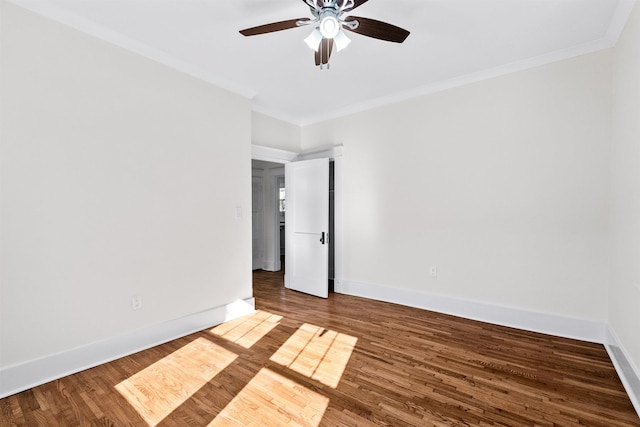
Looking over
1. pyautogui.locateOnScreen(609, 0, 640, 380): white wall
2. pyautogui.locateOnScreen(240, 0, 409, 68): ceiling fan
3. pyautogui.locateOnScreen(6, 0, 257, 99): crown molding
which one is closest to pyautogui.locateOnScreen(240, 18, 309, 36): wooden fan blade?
pyautogui.locateOnScreen(240, 0, 409, 68): ceiling fan

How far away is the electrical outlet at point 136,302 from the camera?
106 inches

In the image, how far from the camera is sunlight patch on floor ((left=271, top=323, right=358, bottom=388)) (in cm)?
233

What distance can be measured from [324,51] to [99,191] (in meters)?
2.18

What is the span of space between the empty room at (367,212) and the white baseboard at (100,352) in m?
0.01

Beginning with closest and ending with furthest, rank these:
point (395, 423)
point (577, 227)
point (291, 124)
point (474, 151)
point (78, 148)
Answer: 1. point (395, 423)
2. point (78, 148)
3. point (577, 227)
4. point (474, 151)
5. point (291, 124)

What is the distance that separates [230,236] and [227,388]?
1.76 metres

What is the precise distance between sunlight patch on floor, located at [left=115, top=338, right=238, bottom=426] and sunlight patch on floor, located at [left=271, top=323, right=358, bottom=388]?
50 cm

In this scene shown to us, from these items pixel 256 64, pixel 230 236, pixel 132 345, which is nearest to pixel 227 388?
pixel 132 345

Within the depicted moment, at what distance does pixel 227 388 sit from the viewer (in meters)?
2.13

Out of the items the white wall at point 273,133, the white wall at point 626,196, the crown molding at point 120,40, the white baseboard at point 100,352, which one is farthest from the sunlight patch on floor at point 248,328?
the white wall at point 626,196

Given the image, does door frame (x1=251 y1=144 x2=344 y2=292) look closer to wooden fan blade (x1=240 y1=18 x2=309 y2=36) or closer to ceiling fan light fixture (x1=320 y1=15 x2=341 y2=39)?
wooden fan blade (x1=240 y1=18 x2=309 y2=36)

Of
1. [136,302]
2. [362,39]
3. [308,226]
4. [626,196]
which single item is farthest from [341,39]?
[308,226]

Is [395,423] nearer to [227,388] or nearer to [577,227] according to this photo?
[227,388]

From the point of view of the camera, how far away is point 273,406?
193 centimetres
